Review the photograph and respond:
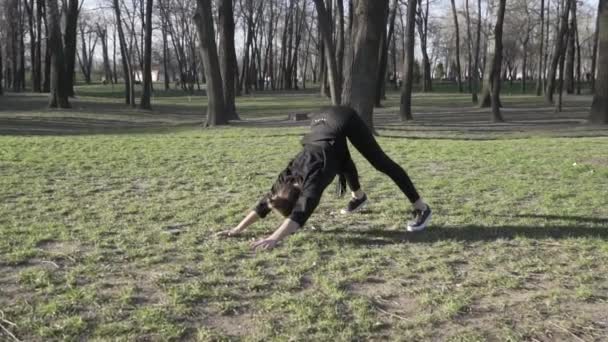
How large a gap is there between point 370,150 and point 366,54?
434 centimetres

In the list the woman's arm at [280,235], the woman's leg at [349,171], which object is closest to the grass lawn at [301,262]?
the woman's arm at [280,235]

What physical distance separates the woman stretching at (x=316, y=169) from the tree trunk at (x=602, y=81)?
1549 cm

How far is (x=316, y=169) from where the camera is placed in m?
5.04

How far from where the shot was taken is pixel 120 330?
3.33 metres

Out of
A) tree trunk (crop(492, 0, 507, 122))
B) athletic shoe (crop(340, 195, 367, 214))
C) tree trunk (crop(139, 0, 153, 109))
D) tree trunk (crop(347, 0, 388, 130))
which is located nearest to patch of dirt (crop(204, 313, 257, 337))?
athletic shoe (crop(340, 195, 367, 214))

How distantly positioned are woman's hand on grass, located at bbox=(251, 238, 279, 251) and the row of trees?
4.12m

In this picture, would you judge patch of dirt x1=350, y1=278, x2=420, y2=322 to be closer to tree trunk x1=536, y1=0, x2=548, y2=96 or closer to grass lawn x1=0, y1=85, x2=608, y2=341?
grass lawn x1=0, y1=85, x2=608, y2=341

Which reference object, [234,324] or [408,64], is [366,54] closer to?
[234,324]

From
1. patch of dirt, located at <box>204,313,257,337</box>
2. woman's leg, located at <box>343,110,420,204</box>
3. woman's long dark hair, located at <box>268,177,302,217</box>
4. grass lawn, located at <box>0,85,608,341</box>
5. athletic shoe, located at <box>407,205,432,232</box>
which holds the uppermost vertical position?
woman's leg, located at <box>343,110,420,204</box>

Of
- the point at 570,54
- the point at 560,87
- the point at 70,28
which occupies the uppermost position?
the point at 70,28

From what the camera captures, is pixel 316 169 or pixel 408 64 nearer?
pixel 316 169

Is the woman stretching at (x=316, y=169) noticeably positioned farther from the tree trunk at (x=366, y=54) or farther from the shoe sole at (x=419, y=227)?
the tree trunk at (x=366, y=54)

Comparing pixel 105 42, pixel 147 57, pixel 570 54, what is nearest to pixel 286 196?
pixel 147 57

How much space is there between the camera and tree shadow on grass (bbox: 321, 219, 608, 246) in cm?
532
